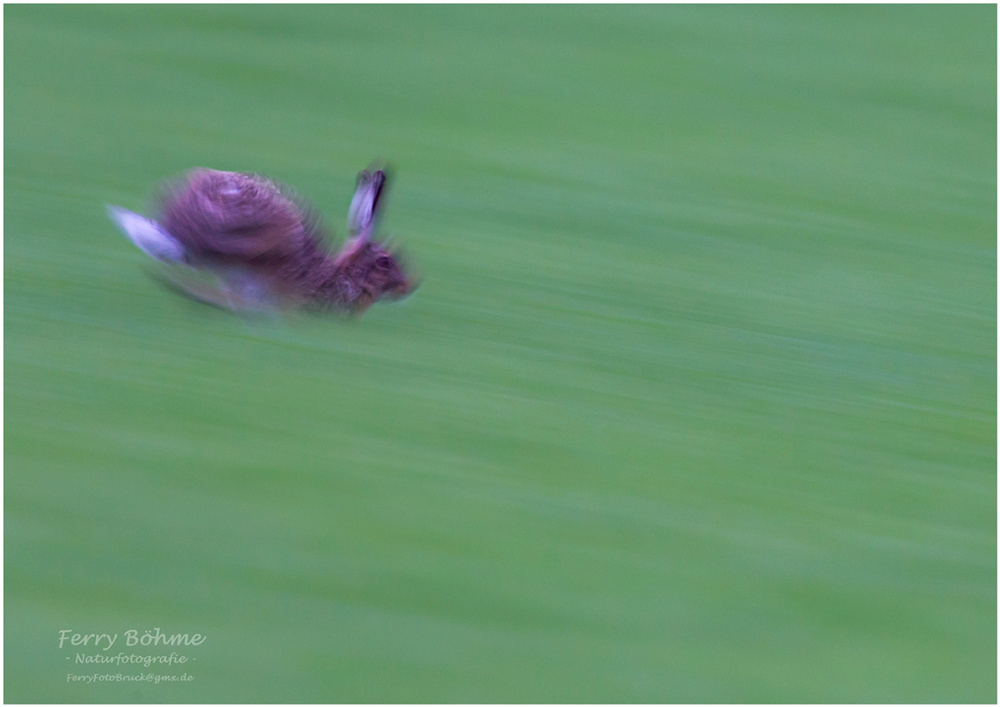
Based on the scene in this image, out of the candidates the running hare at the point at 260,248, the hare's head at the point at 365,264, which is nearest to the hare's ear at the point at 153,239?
the running hare at the point at 260,248

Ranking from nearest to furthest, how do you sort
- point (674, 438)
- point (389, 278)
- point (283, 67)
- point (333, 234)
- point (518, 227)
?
point (674, 438), point (389, 278), point (333, 234), point (518, 227), point (283, 67)

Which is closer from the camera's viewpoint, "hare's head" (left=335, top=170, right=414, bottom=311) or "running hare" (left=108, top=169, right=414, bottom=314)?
"running hare" (left=108, top=169, right=414, bottom=314)

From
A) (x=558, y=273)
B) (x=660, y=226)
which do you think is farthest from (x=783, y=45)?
(x=558, y=273)

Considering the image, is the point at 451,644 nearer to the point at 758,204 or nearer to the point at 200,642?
the point at 200,642

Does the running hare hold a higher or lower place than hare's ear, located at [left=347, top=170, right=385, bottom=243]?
lower

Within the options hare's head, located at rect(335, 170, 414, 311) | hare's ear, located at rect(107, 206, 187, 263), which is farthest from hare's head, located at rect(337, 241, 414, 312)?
hare's ear, located at rect(107, 206, 187, 263)

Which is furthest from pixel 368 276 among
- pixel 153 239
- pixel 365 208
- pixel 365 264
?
pixel 153 239

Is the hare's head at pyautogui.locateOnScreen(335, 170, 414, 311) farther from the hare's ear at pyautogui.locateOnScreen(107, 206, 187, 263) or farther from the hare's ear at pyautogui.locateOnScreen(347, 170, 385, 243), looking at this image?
the hare's ear at pyautogui.locateOnScreen(107, 206, 187, 263)
